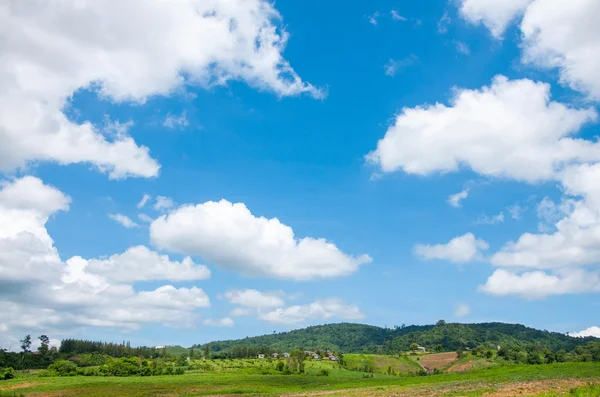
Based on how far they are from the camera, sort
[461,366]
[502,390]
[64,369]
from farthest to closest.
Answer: [461,366] < [64,369] < [502,390]

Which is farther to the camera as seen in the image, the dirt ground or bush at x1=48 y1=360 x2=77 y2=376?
bush at x1=48 y1=360 x2=77 y2=376

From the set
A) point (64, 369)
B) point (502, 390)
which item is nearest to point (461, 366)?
point (502, 390)

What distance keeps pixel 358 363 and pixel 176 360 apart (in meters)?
76.7

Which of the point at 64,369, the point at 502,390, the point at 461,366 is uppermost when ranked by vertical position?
the point at 502,390

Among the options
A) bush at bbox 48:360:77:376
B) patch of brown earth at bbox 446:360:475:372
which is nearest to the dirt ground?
bush at bbox 48:360:77:376

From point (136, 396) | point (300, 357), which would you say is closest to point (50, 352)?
point (300, 357)

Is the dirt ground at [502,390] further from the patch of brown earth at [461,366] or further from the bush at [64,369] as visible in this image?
the patch of brown earth at [461,366]

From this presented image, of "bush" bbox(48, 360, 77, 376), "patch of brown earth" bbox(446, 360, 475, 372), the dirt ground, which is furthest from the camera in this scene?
"patch of brown earth" bbox(446, 360, 475, 372)

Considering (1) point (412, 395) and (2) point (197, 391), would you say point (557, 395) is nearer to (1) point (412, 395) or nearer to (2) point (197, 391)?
(1) point (412, 395)

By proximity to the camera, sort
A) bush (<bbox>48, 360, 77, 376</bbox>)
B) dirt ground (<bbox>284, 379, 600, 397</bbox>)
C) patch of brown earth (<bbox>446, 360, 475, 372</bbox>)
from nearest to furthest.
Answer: dirt ground (<bbox>284, 379, 600, 397</bbox>)
bush (<bbox>48, 360, 77, 376</bbox>)
patch of brown earth (<bbox>446, 360, 475, 372</bbox>)

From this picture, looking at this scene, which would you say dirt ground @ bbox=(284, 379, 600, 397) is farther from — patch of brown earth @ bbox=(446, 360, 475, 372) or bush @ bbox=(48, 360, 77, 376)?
patch of brown earth @ bbox=(446, 360, 475, 372)

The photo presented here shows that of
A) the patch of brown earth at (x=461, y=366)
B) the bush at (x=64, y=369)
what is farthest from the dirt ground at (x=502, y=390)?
the patch of brown earth at (x=461, y=366)

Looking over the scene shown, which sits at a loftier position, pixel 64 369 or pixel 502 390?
pixel 502 390

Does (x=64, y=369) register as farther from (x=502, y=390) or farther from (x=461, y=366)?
(x=461, y=366)
